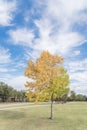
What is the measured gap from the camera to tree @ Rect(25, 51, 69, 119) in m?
31.3

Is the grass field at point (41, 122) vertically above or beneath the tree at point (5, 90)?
beneath

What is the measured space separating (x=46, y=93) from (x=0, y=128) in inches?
389

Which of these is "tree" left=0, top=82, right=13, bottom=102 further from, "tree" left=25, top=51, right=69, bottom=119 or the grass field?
"tree" left=25, top=51, right=69, bottom=119

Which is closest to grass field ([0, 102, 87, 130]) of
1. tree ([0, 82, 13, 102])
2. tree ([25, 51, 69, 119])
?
tree ([25, 51, 69, 119])

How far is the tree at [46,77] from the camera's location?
31.3m

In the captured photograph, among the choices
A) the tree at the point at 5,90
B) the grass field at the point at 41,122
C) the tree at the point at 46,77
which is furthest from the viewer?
the tree at the point at 5,90

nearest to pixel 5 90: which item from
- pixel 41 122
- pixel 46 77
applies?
pixel 46 77

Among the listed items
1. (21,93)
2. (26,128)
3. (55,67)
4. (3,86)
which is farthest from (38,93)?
(21,93)

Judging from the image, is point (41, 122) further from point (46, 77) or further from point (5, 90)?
point (5, 90)

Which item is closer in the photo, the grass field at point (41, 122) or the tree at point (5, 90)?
the grass field at point (41, 122)

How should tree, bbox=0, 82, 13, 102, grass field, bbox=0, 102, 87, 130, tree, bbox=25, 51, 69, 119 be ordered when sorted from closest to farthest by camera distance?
grass field, bbox=0, 102, 87, 130 < tree, bbox=25, 51, 69, 119 < tree, bbox=0, 82, 13, 102

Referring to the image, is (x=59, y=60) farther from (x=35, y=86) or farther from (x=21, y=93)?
(x=21, y=93)

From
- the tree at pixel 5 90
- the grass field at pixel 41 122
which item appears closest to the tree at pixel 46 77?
the grass field at pixel 41 122

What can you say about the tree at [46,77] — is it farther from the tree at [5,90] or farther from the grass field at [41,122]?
the tree at [5,90]
